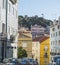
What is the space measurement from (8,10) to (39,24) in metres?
98.8

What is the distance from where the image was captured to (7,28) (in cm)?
3969

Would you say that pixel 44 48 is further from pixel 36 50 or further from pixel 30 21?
pixel 30 21

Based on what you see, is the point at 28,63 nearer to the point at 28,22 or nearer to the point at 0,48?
the point at 0,48

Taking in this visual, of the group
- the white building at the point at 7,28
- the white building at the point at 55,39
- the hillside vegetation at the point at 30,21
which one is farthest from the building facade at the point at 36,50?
the white building at the point at 7,28

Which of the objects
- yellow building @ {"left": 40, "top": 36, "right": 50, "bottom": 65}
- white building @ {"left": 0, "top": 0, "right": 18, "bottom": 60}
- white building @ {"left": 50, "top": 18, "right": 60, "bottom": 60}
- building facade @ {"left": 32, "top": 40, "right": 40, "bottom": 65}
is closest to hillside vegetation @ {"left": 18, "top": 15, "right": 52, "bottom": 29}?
yellow building @ {"left": 40, "top": 36, "right": 50, "bottom": 65}

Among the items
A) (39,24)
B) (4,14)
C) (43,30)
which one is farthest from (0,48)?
(39,24)

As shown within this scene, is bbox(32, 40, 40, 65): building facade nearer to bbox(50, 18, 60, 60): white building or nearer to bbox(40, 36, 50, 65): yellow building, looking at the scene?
bbox(40, 36, 50, 65): yellow building

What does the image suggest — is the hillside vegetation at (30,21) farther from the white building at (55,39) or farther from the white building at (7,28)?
the white building at (7,28)

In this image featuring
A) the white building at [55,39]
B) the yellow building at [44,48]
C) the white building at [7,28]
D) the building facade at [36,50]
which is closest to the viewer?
the white building at [7,28]

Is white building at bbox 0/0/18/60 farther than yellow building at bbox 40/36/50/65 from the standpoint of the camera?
No

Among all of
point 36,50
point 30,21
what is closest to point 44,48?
point 36,50

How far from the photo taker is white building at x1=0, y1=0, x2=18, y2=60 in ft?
123

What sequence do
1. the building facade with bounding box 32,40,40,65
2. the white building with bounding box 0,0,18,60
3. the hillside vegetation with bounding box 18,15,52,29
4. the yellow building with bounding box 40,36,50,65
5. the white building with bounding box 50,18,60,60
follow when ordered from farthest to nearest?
the hillside vegetation with bounding box 18,15,52,29 < the building facade with bounding box 32,40,40,65 < the yellow building with bounding box 40,36,50,65 < the white building with bounding box 50,18,60,60 < the white building with bounding box 0,0,18,60

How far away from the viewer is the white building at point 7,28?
3746 centimetres
